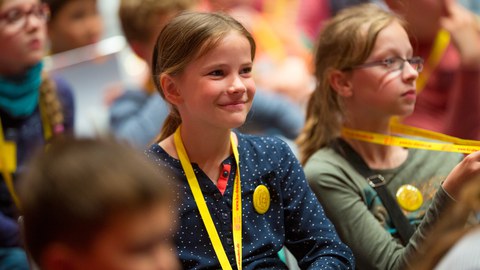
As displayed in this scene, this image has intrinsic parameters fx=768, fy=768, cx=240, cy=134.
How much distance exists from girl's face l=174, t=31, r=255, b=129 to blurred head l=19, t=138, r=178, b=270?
650mm

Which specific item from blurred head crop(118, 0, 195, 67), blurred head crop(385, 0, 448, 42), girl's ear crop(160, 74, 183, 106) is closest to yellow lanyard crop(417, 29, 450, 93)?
blurred head crop(385, 0, 448, 42)

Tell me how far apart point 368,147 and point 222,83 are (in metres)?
0.60

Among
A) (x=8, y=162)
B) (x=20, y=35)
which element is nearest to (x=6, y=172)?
(x=8, y=162)

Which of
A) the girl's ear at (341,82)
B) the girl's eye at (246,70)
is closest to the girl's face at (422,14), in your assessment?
the girl's ear at (341,82)

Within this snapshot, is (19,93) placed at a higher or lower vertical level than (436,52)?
lower

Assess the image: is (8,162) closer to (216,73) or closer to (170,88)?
(170,88)

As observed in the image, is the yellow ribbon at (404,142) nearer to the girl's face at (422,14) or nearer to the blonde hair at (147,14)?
the girl's face at (422,14)

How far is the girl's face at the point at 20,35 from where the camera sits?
289cm

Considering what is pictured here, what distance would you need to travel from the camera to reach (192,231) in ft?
6.61

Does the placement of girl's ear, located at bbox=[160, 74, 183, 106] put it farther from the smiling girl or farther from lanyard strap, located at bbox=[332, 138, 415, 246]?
lanyard strap, located at bbox=[332, 138, 415, 246]

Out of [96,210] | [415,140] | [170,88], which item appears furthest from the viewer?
[415,140]

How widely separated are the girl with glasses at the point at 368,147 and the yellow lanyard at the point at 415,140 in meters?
0.02

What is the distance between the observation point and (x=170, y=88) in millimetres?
2139

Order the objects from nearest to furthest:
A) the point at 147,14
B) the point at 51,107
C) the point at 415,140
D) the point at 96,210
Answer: the point at 96,210 < the point at 415,140 < the point at 51,107 < the point at 147,14
